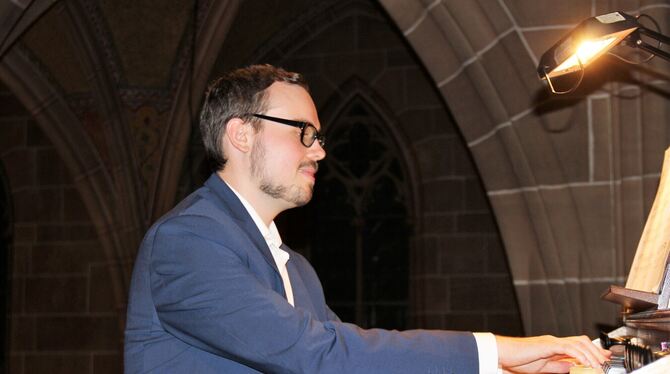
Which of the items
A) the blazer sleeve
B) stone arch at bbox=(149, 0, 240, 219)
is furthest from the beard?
stone arch at bbox=(149, 0, 240, 219)

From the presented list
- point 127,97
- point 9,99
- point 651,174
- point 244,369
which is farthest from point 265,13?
point 244,369

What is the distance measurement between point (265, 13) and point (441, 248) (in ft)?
8.59

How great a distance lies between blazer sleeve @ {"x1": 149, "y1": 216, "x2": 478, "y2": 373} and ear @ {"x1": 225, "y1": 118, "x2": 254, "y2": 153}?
296 millimetres

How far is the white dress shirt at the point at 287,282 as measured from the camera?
2.09 metres

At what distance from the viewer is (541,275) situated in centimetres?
444

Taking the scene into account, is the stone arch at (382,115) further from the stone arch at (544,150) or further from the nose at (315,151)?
the nose at (315,151)

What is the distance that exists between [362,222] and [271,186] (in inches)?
298

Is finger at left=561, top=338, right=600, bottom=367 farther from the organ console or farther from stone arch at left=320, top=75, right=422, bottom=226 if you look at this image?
stone arch at left=320, top=75, right=422, bottom=226

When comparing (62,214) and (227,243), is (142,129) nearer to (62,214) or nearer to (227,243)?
(62,214)

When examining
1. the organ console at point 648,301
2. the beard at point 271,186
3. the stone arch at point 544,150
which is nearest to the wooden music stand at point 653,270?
the organ console at point 648,301

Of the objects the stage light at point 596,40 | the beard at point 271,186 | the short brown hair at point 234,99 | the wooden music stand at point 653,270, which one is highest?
the stage light at point 596,40

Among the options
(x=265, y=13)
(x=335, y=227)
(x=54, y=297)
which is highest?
(x=265, y=13)

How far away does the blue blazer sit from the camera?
6.58 feet

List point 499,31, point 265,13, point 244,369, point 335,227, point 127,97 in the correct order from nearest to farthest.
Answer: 1. point 244,369
2. point 499,31
3. point 127,97
4. point 265,13
5. point 335,227
